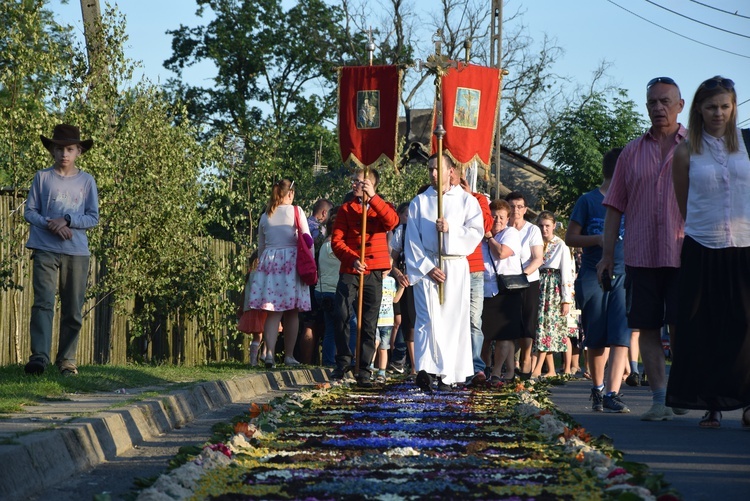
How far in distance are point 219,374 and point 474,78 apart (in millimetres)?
6903

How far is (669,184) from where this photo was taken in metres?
8.12

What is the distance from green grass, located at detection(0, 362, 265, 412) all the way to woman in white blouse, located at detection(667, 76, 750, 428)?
4079 mm

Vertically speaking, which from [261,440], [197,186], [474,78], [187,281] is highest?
[474,78]

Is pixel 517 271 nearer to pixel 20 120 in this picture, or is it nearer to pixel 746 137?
pixel 746 137

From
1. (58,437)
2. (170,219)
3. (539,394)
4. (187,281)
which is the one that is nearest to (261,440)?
(58,437)

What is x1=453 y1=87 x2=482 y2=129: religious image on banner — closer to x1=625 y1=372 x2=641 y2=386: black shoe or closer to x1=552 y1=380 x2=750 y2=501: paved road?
x1=625 y1=372 x2=641 y2=386: black shoe

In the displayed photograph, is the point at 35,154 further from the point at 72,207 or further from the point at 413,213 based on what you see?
the point at 413,213

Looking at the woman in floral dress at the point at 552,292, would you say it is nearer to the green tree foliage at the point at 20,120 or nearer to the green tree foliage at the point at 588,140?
the green tree foliage at the point at 20,120

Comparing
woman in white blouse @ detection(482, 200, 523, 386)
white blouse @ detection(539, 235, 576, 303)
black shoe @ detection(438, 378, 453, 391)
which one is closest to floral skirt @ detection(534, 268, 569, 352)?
white blouse @ detection(539, 235, 576, 303)

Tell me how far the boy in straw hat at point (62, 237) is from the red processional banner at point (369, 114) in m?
4.51

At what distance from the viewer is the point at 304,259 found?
13625 millimetres

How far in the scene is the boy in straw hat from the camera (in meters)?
9.72

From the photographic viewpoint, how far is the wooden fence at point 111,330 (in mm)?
12242

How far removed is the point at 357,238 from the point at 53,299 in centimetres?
350
